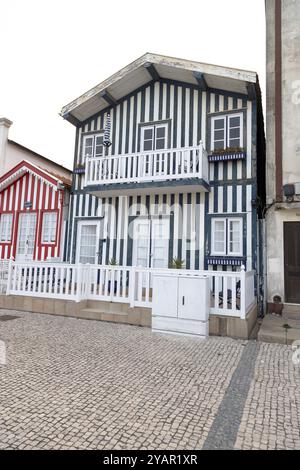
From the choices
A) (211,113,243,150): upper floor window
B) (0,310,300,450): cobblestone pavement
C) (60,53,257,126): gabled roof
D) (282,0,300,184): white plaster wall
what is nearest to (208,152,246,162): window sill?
(211,113,243,150): upper floor window

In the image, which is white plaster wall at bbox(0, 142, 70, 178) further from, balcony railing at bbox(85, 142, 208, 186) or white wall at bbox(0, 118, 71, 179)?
balcony railing at bbox(85, 142, 208, 186)

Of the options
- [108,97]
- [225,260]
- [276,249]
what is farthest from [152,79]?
[276,249]

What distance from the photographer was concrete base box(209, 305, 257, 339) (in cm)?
640

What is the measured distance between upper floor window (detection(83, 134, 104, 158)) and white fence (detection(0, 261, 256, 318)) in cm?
532

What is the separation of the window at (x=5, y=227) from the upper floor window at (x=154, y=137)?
6.85 m

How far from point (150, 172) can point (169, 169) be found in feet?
2.12

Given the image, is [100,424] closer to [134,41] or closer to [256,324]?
[256,324]

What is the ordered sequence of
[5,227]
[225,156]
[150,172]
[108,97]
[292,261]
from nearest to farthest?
[292,261], [225,156], [150,172], [108,97], [5,227]

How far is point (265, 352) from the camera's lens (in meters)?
5.54

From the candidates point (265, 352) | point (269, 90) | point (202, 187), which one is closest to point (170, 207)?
point (202, 187)

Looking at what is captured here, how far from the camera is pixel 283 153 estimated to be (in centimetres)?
916

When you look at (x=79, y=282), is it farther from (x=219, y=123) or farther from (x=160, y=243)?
(x=219, y=123)

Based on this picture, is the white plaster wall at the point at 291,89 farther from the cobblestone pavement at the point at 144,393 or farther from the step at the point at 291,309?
the cobblestone pavement at the point at 144,393
